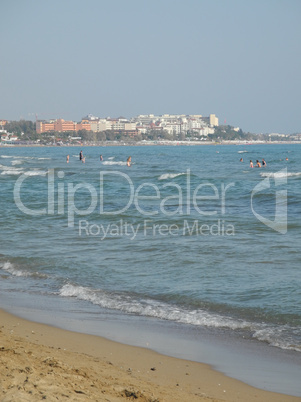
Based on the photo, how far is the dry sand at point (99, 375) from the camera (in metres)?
4.41

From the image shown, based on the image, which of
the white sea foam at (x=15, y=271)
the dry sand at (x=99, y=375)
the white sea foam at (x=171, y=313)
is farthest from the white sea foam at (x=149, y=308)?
the dry sand at (x=99, y=375)

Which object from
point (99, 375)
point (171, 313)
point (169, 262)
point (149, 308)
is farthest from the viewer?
point (169, 262)

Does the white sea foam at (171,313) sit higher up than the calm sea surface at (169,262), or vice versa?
the calm sea surface at (169,262)

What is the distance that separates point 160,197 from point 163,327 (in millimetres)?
17803

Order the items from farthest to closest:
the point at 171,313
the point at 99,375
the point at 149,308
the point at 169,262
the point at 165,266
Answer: the point at 169,262
the point at 165,266
the point at 149,308
the point at 171,313
the point at 99,375

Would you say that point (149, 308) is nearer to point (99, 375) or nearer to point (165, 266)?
point (165, 266)

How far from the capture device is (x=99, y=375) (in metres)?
5.00

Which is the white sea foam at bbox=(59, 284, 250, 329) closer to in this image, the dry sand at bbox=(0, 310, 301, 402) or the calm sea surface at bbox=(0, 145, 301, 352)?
the calm sea surface at bbox=(0, 145, 301, 352)

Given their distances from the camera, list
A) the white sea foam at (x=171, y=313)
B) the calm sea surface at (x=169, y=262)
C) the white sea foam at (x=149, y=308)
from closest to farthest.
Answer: the white sea foam at (x=171, y=313)
the white sea foam at (x=149, y=308)
the calm sea surface at (x=169, y=262)

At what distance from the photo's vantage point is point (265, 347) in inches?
248

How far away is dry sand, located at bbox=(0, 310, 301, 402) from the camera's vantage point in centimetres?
441

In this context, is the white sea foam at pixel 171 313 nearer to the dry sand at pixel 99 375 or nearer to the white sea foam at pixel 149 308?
Answer: the white sea foam at pixel 149 308

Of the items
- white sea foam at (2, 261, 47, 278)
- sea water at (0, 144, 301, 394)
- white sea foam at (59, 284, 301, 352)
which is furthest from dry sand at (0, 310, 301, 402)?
white sea foam at (2, 261, 47, 278)

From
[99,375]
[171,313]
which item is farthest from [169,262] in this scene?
[99,375]
